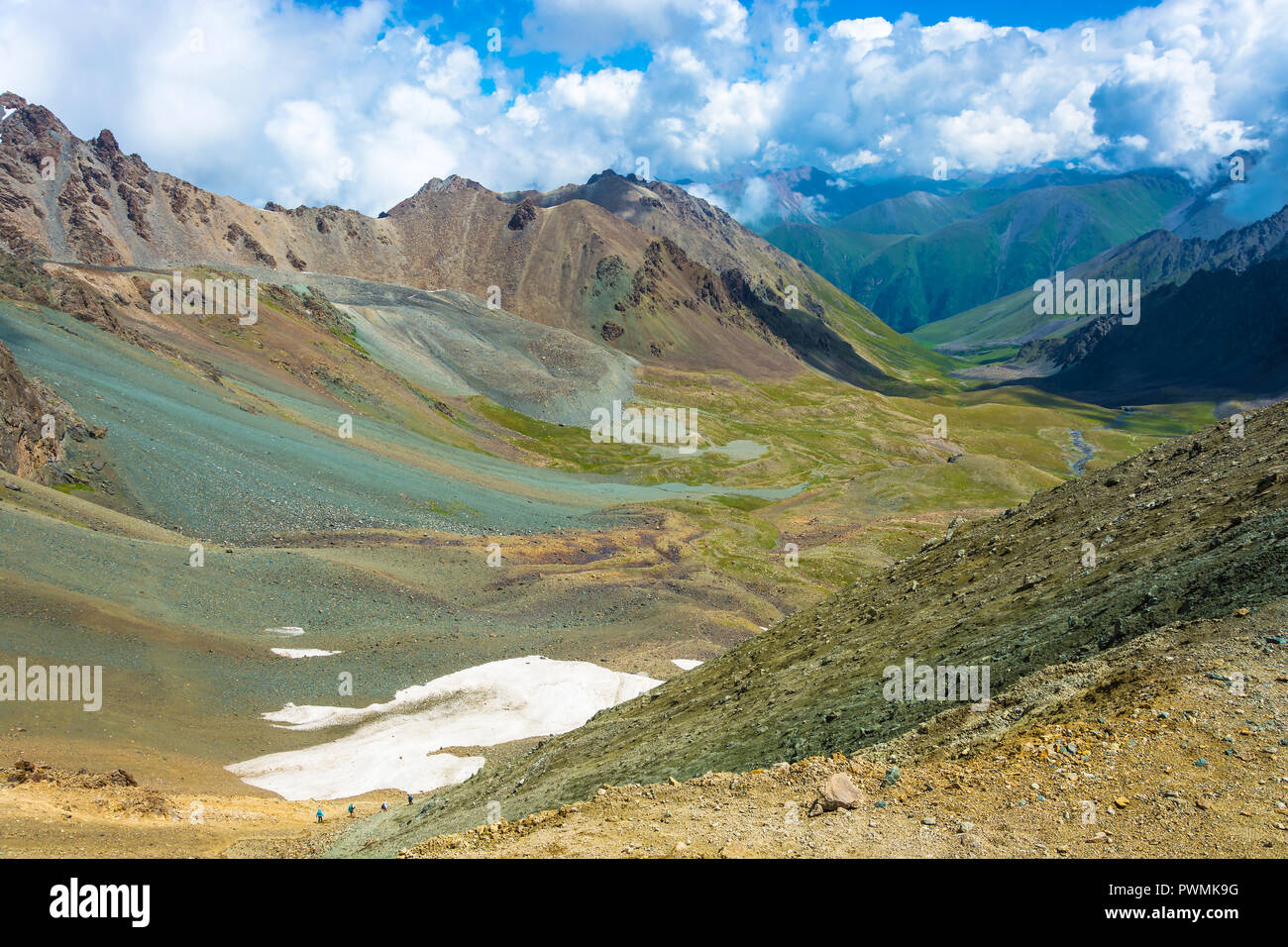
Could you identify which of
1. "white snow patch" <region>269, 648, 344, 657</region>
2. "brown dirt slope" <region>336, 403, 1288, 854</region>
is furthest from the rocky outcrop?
→ "brown dirt slope" <region>336, 403, 1288, 854</region>

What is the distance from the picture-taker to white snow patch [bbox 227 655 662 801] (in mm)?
36531

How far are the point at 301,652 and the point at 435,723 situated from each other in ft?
33.3

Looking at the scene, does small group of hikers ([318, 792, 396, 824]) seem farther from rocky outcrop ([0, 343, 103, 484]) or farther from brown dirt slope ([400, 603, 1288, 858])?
rocky outcrop ([0, 343, 103, 484])

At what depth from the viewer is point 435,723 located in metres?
Answer: 43.3

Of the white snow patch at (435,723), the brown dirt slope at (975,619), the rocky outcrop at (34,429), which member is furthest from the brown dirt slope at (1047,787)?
the rocky outcrop at (34,429)

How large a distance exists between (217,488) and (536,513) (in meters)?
35.2

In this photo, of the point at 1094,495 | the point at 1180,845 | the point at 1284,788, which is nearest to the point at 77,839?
the point at 1180,845

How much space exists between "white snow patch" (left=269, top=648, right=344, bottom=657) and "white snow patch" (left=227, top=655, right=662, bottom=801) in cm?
489

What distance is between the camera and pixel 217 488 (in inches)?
2677

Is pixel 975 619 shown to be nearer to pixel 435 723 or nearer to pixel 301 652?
pixel 435 723

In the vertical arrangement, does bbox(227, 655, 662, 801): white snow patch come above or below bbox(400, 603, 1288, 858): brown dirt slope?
below

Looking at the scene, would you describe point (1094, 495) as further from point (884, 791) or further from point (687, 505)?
point (687, 505)

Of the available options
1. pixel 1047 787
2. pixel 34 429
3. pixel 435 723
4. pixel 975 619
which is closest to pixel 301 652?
pixel 435 723

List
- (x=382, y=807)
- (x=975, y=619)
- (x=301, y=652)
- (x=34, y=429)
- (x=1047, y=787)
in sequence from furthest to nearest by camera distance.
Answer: (x=34, y=429) < (x=301, y=652) < (x=382, y=807) < (x=975, y=619) < (x=1047, y=787)
